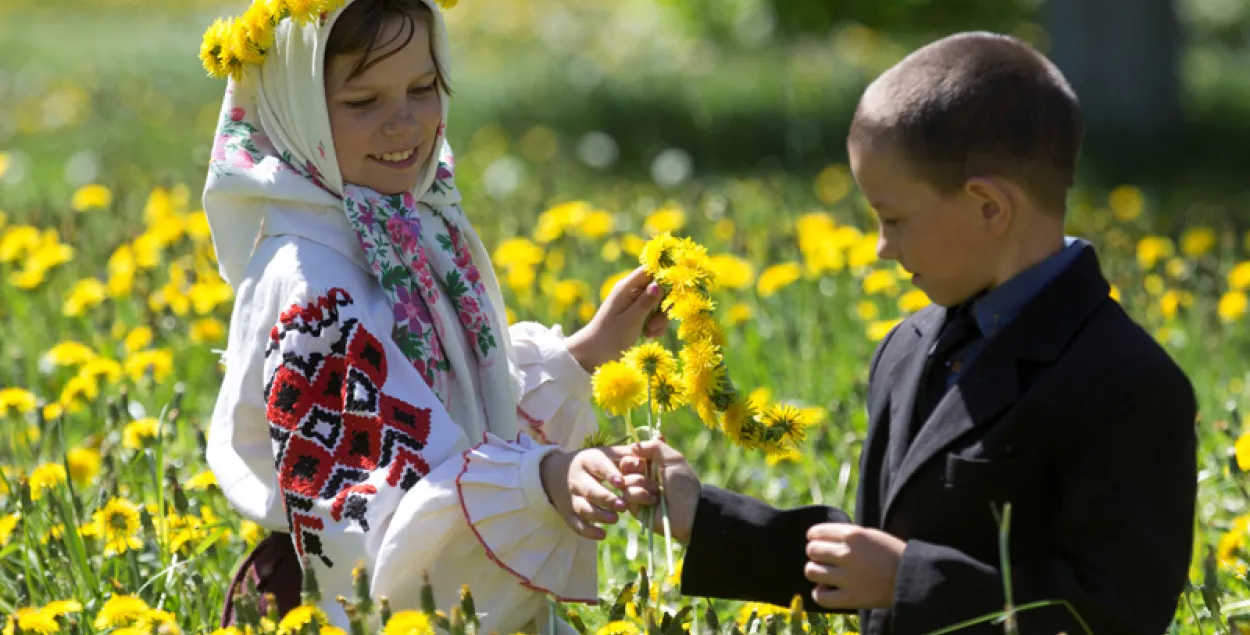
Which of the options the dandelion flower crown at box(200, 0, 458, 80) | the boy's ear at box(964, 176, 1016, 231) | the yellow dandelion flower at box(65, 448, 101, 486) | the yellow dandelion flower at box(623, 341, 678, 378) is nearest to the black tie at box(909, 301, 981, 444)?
the boy's ear at box(964, 176, 1016, 231)

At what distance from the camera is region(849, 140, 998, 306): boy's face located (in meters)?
1.96

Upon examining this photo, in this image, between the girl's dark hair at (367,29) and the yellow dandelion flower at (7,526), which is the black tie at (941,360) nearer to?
the girl's dark hair at (367,29)

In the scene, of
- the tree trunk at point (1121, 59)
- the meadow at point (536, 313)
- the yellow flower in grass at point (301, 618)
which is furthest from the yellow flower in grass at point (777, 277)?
the tree trunk at point (1121, 59)

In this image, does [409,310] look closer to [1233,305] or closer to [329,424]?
[329,424]

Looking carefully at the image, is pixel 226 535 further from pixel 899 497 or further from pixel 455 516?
pixel 899 497

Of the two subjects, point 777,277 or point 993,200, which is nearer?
point 993,200

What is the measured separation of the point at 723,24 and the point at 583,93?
17.3 ft

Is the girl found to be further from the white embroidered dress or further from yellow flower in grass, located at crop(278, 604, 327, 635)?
yellow flower in grass, located at crop(278, 604, 327, 635)

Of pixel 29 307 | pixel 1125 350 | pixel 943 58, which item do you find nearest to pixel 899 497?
pixel 1125 350

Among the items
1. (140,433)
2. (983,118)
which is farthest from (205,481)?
(983,118)

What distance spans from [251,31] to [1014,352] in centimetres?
121

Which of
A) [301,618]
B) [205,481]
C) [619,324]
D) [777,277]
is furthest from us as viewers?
[777,277]

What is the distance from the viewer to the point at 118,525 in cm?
269

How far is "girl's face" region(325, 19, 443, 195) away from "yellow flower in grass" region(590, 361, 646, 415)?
52 centimetres
